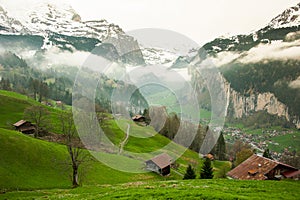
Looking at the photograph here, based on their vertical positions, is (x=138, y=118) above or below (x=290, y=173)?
above

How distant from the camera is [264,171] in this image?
53188mm

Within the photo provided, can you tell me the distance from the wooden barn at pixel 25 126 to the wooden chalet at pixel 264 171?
193ft

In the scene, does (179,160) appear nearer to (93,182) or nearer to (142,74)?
(93,182)

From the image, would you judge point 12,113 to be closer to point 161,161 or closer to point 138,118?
point 138,118

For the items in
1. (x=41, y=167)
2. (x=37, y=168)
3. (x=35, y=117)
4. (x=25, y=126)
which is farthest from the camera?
(x=25, y=126)

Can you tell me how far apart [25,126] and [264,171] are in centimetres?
6671

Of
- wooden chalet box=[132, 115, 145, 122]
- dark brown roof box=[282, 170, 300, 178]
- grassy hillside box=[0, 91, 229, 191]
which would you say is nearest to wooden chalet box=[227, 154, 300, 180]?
dark brown roof box=[282, 170, 300, 178]

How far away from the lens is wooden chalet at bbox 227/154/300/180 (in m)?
52.6

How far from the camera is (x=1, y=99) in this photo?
105m

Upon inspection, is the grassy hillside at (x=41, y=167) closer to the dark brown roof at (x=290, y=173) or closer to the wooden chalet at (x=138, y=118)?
the dark brown roof at (x=290, y=173)

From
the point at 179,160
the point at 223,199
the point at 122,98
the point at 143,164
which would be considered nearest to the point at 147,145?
the point at 179,160

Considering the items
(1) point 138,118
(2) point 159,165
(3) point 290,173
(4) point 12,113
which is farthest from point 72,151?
(1) point 138,118

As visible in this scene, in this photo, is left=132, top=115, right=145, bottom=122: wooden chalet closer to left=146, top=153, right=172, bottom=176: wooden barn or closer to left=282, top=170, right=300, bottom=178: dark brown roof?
left=146, top=153, right=172, bottom=176: wooden barn

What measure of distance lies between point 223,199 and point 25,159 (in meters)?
43.5
